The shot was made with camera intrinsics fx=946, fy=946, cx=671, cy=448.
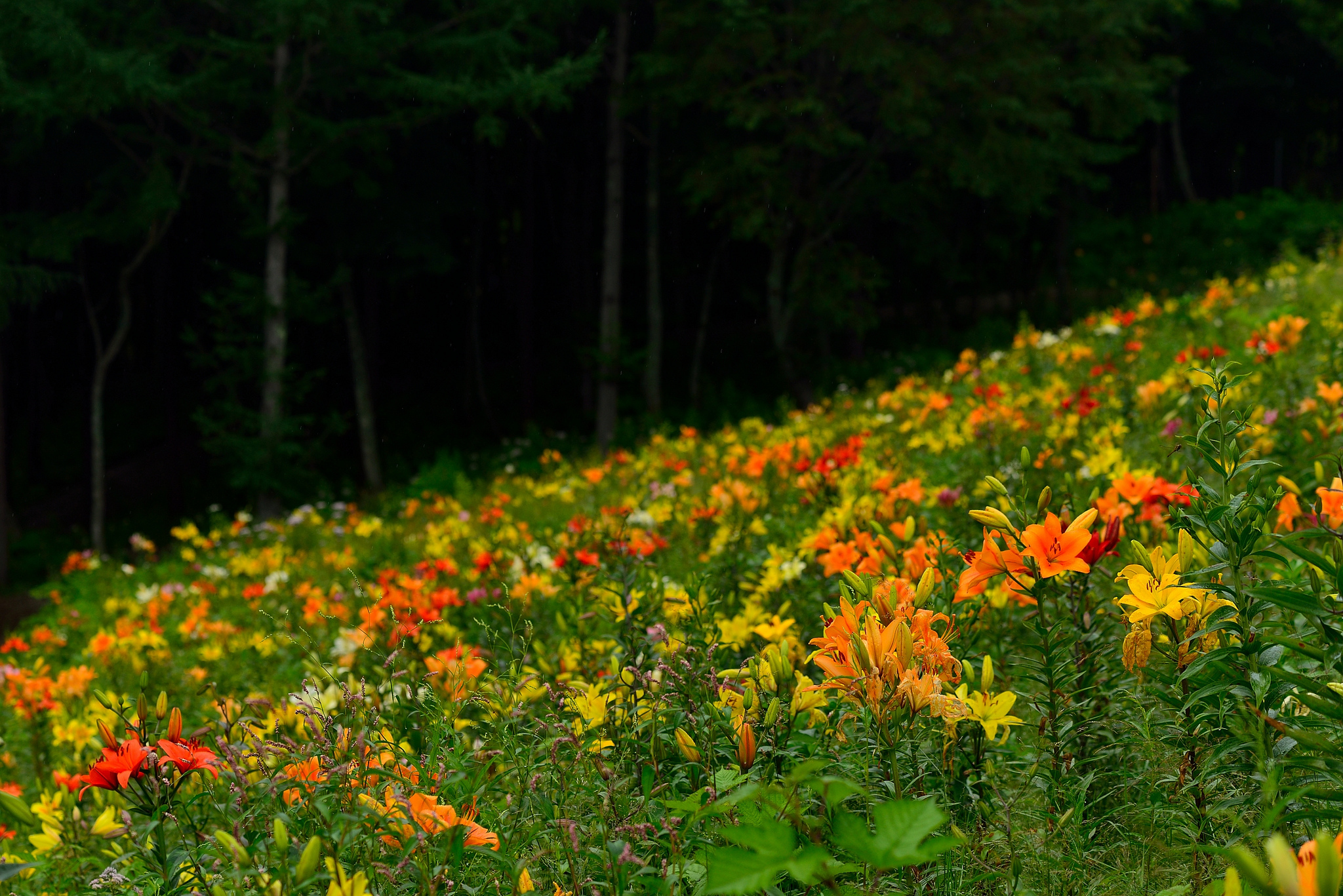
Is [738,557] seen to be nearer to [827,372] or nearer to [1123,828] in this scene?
[1123,828]

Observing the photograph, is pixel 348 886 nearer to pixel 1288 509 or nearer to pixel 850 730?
pixel 850 730

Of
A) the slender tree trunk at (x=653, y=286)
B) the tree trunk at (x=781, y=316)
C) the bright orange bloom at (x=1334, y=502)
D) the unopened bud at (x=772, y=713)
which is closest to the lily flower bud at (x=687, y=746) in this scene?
the unopened bud at (x=772, y=713)

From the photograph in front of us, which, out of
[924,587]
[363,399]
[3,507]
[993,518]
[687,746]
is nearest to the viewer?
[993,518]

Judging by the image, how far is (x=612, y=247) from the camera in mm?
14867

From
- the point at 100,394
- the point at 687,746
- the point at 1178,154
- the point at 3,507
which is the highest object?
the point at 1178,154

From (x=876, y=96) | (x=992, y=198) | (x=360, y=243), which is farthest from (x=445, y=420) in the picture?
(x=992, y=198)

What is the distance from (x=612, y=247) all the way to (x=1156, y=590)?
13919 mm

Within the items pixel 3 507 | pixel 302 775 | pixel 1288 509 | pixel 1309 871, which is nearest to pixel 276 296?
pixel 3 507

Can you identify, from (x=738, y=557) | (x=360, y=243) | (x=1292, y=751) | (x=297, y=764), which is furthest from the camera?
(x=360, y=243)

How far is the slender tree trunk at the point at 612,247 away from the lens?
14.6 m

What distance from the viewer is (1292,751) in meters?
1.50

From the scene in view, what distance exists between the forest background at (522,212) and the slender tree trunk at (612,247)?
0.06 meters

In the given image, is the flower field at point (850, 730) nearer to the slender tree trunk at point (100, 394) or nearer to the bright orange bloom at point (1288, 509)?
the bright orange bloom at point (1288, 509)

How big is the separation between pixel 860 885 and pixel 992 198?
2445 centimetres
